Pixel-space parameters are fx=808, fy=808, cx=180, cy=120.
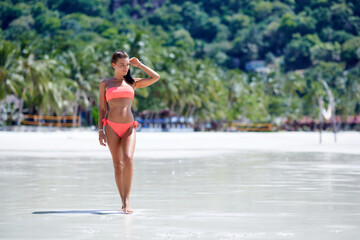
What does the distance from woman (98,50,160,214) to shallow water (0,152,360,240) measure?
464 mm

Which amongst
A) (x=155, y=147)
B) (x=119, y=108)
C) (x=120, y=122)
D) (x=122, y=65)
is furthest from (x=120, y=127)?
(x=155, y=147)

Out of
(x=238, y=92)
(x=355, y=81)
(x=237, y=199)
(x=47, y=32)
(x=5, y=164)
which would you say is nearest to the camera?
(x=237, y=199)

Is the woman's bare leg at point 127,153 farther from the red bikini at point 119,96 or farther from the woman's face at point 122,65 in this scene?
the woman's face at point 122,65

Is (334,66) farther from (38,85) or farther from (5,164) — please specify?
(5,164)

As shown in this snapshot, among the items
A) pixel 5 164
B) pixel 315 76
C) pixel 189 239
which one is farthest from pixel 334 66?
pixel 189 239

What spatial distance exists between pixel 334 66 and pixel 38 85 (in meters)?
114

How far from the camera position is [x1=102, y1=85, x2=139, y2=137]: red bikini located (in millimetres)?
8930

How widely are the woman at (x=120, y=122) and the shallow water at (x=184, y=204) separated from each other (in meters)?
0.46

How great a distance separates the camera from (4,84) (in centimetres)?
6112

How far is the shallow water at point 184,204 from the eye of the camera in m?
7.30

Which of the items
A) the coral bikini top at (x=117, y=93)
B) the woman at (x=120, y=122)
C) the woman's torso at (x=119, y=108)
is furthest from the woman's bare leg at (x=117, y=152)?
the coral bikini top at (x=117, y=93)

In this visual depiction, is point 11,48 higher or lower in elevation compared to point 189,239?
higher

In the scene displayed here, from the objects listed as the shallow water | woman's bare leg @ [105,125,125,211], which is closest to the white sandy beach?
the shallow water

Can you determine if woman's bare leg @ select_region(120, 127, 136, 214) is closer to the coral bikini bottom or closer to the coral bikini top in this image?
the coral bikini bottom
